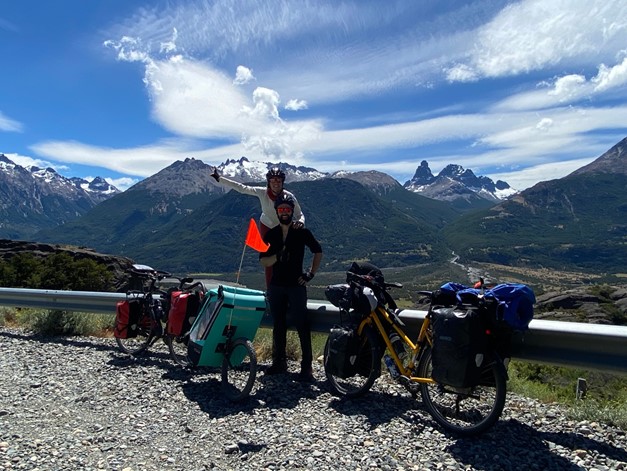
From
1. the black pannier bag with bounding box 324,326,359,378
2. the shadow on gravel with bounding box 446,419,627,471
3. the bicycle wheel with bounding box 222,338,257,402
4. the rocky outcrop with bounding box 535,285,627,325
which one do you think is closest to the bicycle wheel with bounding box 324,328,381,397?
the black pannier bag with bounding box 324,326,359,378

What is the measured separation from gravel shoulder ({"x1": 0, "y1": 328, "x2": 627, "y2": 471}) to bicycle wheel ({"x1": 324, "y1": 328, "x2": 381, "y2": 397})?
0.50ft

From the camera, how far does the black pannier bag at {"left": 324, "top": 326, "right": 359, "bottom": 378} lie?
5887mm

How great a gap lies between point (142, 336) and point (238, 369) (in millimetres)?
2520

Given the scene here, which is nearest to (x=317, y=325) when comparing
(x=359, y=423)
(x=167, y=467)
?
(x=359, y=423)

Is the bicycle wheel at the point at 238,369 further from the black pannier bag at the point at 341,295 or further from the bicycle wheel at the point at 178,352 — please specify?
the black pannier bag at the point at 341,295

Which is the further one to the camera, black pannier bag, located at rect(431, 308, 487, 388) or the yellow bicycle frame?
the yellow bicycle frame

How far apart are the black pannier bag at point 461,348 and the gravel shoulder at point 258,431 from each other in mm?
562

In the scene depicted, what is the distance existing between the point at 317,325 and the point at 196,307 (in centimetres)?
182

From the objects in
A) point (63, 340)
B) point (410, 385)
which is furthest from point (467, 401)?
point (63, 340)

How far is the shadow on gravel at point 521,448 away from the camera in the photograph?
414 centimetres

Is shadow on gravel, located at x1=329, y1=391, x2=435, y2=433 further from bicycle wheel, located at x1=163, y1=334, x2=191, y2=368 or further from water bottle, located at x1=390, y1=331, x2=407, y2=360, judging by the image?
bicycle wheel, located at x1=163, y1=334, x2=191, y2=368

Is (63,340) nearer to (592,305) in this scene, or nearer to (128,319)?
(128,319)

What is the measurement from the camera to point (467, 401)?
17.2 feet

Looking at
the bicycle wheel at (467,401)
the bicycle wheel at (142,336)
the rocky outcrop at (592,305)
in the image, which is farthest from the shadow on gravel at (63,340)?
the rocky outcrop at (592,305)
